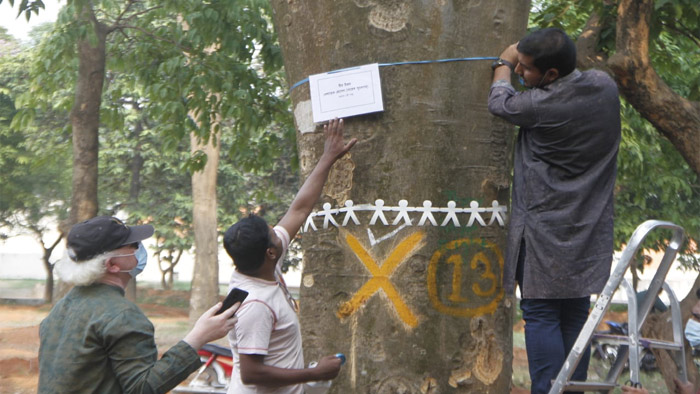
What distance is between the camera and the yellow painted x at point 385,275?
11.0ft

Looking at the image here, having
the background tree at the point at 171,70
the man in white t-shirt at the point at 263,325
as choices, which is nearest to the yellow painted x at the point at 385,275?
the man in white t-shirt at the point at 263,325

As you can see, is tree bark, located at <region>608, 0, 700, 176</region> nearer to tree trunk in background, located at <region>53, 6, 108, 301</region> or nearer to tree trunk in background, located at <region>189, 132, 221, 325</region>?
tree trunk in background, located at <region>53, 6, 108, 301</region>

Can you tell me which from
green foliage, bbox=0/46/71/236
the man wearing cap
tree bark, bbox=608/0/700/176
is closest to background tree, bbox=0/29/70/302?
green foliage, bbox=0/46/71/236

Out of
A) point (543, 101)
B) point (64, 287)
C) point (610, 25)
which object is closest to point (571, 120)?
point (543, 101)

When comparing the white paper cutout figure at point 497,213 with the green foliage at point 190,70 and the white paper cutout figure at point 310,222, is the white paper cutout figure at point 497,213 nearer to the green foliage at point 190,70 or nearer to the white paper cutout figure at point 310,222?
the white paper cutout figure at point 310,222

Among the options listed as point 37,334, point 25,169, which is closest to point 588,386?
point 37,334

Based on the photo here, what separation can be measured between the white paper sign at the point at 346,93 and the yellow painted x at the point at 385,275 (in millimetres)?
546

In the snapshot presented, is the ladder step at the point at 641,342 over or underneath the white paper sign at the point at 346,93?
underneath

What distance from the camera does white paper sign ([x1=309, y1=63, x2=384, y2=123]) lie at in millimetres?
3400

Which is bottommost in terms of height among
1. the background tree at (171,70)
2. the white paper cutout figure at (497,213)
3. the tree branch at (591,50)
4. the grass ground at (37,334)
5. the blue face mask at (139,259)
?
the grass ground at (37,334)

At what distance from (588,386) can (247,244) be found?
129 cm

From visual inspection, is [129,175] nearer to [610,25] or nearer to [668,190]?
[668,190]

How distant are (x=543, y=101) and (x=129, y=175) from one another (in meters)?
25.8

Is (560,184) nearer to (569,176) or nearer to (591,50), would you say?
(569,176)
